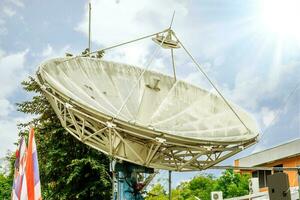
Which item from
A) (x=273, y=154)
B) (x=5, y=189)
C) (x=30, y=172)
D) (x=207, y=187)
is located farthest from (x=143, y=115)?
(x=207, y=187)

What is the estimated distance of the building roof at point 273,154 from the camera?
29.0 meters

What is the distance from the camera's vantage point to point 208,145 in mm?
14914

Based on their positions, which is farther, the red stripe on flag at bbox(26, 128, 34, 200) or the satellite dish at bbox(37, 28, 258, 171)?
the satellite dish at bbox(37, 28, 258, 171)

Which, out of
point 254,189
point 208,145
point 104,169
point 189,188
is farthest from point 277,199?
point 189,188

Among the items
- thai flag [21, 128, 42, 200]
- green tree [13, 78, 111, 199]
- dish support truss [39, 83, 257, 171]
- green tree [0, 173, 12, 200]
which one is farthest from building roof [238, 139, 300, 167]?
green tree [0, 173, 12, 200]

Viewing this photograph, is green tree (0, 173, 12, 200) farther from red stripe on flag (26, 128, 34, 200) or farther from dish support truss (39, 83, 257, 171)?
red stripe on flag (26, 128, 34, 200)

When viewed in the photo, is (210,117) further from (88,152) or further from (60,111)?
(88,152)

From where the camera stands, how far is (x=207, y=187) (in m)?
67.8

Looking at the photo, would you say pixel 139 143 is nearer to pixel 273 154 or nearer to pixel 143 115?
pixel 143 115

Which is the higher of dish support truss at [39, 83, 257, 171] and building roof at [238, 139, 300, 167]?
building roof at [238, 139, 300, 167]

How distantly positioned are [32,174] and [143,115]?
9386 millimetres

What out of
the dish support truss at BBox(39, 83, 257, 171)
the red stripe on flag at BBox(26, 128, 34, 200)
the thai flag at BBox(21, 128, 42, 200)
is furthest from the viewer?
the dish support truss at BBox(39, 83, 257, 171)

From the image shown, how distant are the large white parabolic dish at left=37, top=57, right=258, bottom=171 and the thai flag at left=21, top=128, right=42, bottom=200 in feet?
15.4

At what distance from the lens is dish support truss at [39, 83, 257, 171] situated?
46.1 ft
